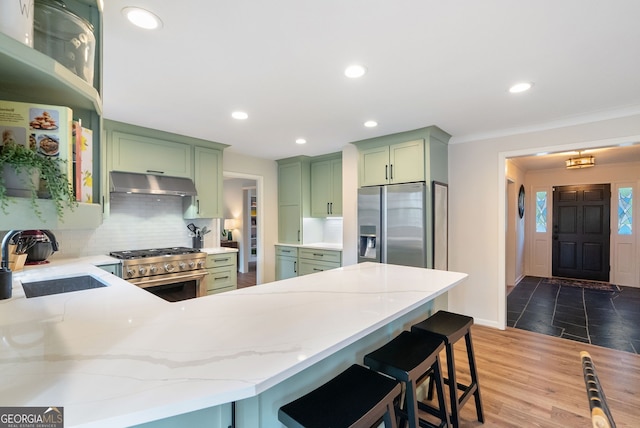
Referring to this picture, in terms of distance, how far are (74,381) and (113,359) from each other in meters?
0.12

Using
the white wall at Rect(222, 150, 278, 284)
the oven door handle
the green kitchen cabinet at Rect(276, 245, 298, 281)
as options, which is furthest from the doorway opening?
the oven door handle

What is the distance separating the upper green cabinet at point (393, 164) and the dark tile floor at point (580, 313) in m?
2.23

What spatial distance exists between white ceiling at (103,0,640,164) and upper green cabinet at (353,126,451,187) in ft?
0.98

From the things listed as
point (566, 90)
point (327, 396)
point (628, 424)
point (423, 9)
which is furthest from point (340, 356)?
point (566, 90)

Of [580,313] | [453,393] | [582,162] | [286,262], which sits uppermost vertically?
[582,162]

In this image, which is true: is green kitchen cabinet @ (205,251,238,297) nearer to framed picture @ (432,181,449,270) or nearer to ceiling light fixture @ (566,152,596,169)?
framed picture @ (432,181,449,270)

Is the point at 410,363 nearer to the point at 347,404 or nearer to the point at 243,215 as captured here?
the point at 347,404

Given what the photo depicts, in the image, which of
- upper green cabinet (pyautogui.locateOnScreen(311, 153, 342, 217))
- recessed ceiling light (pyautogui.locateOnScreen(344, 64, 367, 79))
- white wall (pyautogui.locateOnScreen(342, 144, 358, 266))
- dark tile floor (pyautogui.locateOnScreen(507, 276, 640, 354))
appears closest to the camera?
recessed ceiling light (pyautogui.locateOnScreen(344, 64, 367, 79))

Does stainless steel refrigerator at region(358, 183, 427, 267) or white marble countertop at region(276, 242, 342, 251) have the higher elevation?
stainless steel refrigerator at region(358, 183, 427, 267)

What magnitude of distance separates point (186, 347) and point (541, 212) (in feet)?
25.0

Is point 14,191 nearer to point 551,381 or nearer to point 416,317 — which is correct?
point 416,317

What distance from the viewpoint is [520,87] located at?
2277 mm

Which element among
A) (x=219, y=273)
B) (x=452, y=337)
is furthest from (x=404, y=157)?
(x=219, y=273)

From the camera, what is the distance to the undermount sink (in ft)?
5.78
